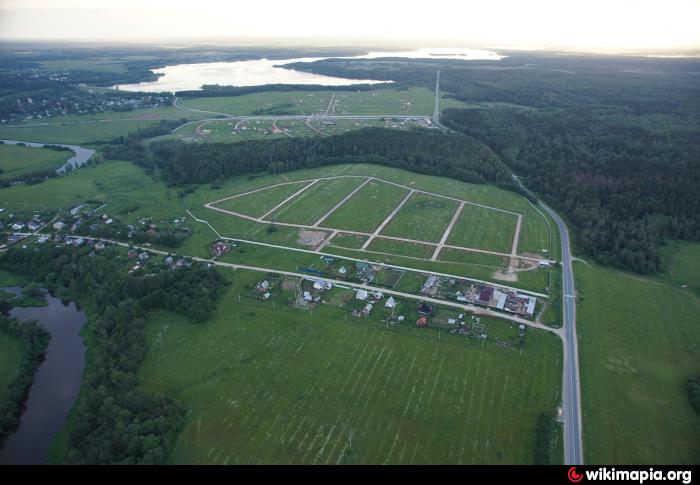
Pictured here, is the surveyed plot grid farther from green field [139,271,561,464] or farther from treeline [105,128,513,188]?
green field [139,271,561,464]

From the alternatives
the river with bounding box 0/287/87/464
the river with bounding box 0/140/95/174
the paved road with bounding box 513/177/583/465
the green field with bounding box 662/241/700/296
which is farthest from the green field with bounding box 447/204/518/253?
the river with bounding box 0/140/95/174

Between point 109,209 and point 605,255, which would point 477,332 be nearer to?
point 605,255

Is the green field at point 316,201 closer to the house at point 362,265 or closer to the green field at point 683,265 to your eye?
the house at point 362,265

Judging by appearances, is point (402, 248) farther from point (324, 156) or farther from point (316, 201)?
point (324, 156)
